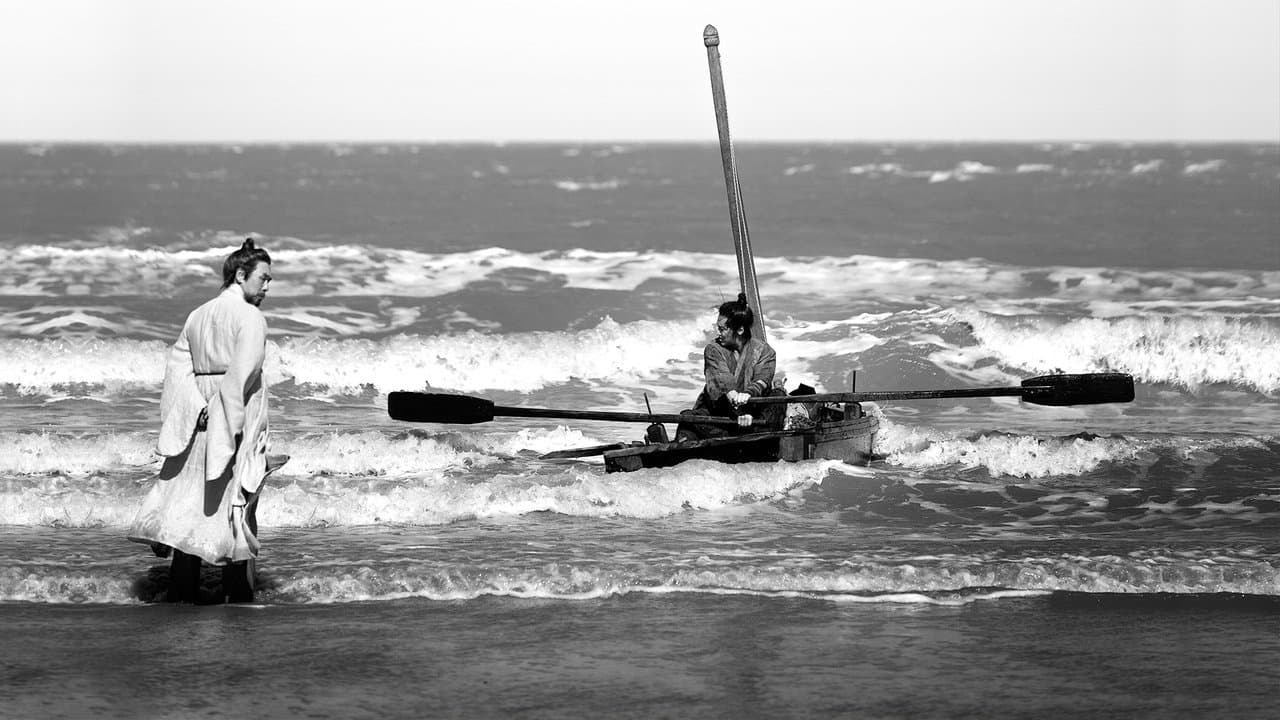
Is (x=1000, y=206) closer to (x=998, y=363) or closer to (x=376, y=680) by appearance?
(x=998, y=363)

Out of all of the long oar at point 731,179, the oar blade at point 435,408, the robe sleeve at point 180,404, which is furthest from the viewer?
the long oar at point 731,179

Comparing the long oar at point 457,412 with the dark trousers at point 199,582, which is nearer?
the dark trousers at point 199,582

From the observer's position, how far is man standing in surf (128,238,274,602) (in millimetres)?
7660

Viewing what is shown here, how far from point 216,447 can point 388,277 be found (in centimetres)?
2489

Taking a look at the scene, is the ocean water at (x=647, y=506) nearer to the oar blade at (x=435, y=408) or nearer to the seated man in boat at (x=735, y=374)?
the seated man in boat at (x=735, y=374)

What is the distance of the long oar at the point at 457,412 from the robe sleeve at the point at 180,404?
308cm

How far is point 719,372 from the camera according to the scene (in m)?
12.7

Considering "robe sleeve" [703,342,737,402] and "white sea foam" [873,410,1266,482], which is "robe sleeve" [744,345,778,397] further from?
"white sea foam" [873,410,1266,482]

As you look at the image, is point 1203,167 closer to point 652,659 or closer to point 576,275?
point 576,275

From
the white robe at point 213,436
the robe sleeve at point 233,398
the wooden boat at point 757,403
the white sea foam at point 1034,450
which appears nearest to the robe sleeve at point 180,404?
the white robe at point 213,436

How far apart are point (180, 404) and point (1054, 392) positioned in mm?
6983

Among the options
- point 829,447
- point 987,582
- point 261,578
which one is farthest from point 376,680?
point 829,447

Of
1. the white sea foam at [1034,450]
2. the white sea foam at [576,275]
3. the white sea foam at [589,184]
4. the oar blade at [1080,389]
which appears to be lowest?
the white sea foam at [1034,450]

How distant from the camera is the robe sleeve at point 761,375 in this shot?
499 inches
